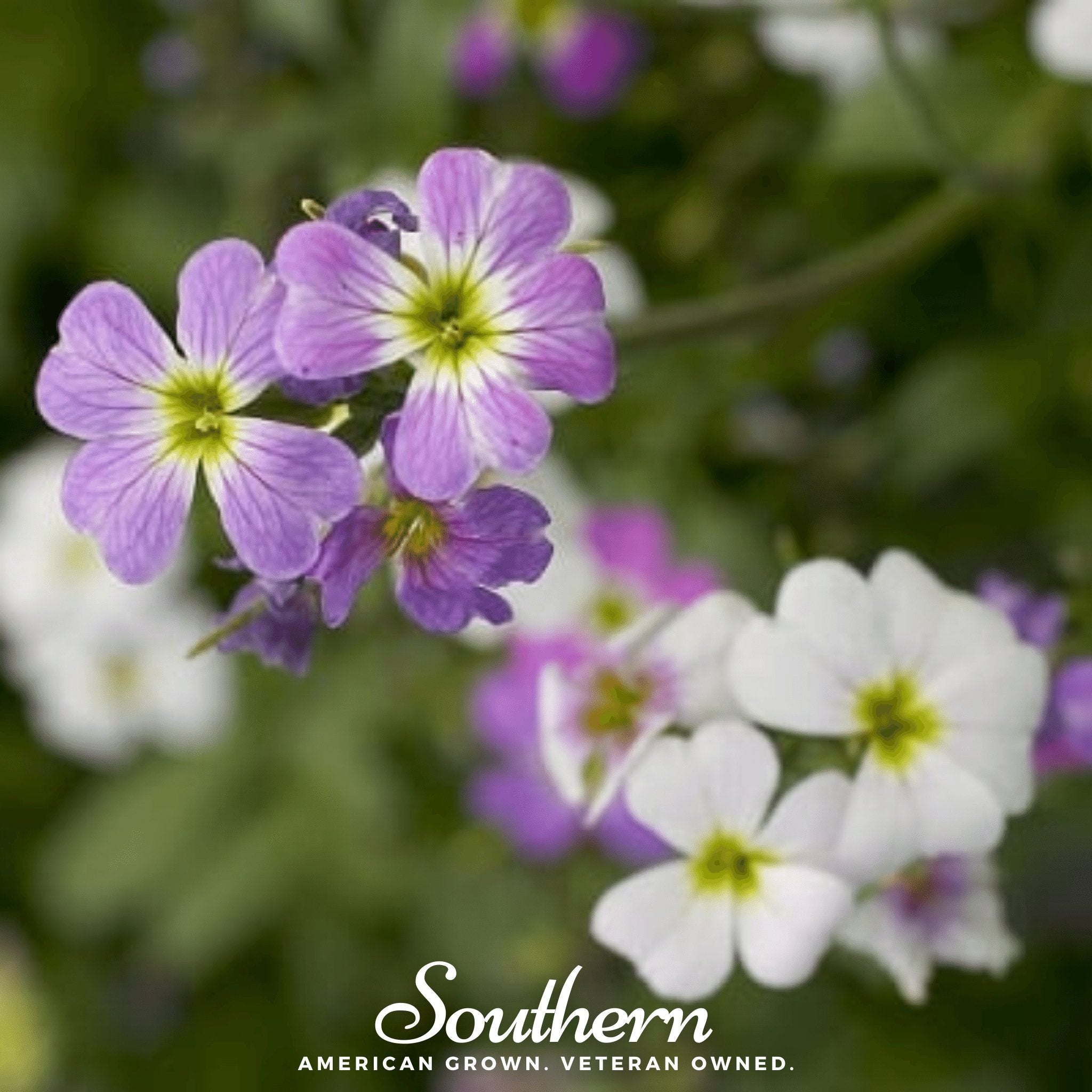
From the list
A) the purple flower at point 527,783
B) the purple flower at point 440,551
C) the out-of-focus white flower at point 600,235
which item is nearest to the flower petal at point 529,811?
the purple flower at point 527,783

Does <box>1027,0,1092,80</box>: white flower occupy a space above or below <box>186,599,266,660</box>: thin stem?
above

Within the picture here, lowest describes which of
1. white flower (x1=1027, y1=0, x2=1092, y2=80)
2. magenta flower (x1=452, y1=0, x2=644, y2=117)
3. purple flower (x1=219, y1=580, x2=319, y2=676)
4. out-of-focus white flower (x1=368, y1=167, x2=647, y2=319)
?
purple flower (x1=219, y1=580, x2=319, y2=676)

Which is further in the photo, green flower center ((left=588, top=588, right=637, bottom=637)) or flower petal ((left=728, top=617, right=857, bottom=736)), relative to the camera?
green flower center ((left=588, top=588, right=637, bottom=637))

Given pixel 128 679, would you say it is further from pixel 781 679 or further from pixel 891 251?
pixel 781 679

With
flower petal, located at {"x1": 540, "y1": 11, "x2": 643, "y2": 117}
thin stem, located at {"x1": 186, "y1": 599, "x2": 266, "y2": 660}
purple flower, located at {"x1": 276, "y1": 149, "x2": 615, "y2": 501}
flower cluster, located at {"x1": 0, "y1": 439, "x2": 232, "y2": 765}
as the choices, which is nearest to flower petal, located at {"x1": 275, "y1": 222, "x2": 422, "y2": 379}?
purple flower, located at {"x1": 276, "y1": 149, "x2": 615, "y2": 501}

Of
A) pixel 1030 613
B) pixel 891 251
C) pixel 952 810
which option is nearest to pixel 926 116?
pixel 891 251

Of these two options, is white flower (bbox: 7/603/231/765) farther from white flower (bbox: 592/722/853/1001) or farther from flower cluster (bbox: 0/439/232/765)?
A: white flower (bbox: 592/722/853/1001)
